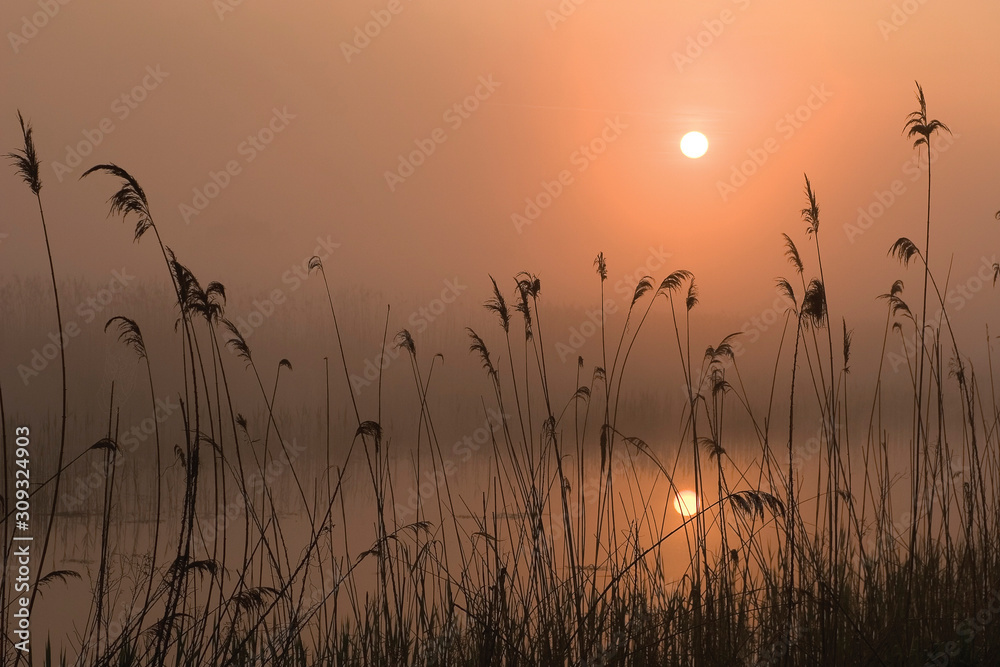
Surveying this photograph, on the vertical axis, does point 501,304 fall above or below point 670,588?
above

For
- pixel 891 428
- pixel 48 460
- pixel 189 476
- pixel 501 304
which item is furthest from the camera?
pixel 48 460

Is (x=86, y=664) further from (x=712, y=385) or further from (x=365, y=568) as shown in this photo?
(x=712, y=385)

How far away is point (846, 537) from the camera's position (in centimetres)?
467

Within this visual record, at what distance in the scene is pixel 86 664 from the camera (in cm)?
288

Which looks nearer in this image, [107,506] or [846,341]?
[107,506]

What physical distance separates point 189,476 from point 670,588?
4.05 m

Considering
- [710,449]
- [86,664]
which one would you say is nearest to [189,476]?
[86,664]

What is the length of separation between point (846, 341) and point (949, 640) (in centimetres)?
144

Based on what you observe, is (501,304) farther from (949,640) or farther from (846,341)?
(949,640)

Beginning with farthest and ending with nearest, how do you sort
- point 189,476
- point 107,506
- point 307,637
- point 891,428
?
point 891,428 < point 307,637 < point 107,506 < point 189,476

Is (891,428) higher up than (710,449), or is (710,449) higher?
(891,428)

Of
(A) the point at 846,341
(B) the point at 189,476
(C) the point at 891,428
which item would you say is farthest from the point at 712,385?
(B) the point at 189,476

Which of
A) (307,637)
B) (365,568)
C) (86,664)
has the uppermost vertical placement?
(365,568)

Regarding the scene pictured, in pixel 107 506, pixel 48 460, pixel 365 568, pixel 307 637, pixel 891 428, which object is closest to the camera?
pixel 107 506
